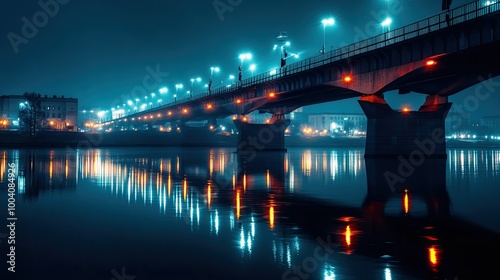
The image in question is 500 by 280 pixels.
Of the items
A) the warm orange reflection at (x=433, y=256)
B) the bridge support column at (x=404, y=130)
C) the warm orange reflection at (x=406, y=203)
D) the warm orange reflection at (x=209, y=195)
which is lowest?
the warm orange reflection at (x=433, y=256)

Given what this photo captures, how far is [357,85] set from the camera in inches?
2350

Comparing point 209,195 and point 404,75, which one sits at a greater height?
point 404,75

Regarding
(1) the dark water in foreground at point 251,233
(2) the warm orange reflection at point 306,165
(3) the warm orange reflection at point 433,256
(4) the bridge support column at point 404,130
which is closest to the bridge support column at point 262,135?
(2) the warm orange reflection at point 306,165

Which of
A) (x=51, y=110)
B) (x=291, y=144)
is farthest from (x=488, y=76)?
(x=51, y=110)

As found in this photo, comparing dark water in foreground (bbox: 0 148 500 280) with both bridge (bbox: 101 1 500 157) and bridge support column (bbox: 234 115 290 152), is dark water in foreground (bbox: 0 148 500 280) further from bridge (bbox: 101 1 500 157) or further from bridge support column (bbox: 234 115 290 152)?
bridge support column (bbox: 234 115 290 152)

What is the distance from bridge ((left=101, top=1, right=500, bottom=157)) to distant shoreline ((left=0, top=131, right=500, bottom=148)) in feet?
157

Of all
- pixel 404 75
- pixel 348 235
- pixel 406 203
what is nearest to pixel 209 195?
pixel 406 203

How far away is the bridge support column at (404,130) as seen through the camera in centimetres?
5975

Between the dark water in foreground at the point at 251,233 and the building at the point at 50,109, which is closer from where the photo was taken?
the dark water in foreground at the point at 251,233

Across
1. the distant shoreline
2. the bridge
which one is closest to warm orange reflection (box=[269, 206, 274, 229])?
the bridge

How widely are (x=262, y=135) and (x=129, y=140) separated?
161 feet

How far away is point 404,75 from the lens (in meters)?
50.6

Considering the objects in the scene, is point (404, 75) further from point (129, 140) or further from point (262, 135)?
point (129, 140)

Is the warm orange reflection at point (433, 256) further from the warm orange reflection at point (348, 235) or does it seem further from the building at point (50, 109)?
the building at point (50, 109)
